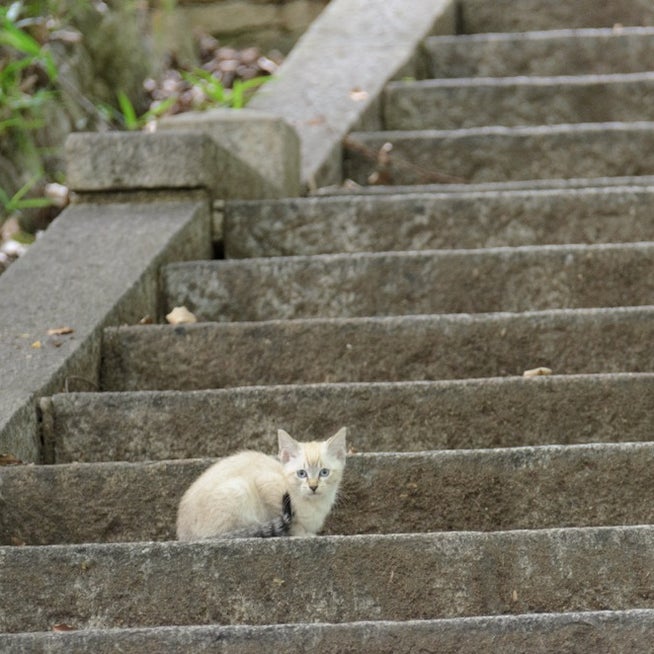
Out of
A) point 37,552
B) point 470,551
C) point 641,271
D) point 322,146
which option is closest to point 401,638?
point 470,551

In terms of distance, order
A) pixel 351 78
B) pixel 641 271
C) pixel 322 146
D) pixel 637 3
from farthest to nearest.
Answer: pixel 637 3, pixel 351 78, pixel 322 146, pixel 641 271

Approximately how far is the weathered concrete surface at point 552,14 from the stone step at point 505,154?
1.69m

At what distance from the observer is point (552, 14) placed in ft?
27.9

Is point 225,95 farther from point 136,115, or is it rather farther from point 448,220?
point 448,220

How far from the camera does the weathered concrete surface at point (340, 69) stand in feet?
23.0

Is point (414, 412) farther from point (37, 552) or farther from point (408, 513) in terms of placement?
point (37, 552)

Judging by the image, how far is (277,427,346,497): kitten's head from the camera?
3.88m

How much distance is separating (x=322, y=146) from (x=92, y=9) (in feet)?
7.58

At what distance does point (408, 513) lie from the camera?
13.2 feet

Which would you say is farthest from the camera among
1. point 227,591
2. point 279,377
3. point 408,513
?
point 279,377

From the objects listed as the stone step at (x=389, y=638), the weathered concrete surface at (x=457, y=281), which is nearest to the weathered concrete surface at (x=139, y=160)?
the weathered concrete surface at (x=457, y=281)

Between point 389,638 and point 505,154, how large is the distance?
4.15 metres

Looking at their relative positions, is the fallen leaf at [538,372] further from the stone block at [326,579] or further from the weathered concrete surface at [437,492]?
the stone block at [326,579]

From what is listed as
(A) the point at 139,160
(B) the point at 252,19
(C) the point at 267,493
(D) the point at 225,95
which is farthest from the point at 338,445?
(B) the point at 252,19
